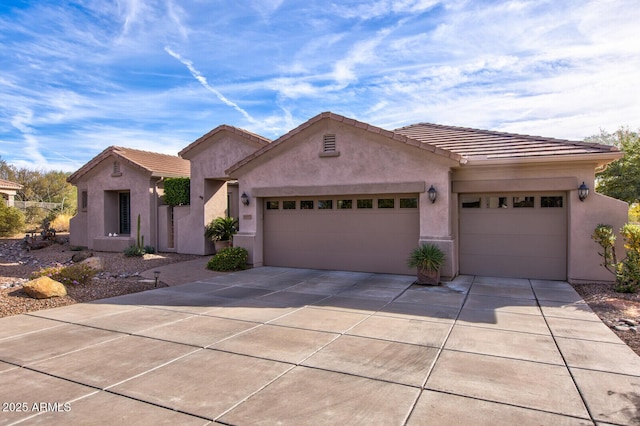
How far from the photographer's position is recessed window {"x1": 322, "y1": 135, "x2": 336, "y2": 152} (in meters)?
12.2

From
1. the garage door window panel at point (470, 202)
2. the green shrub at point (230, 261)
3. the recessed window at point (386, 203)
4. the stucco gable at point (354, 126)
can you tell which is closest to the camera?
the stucco gable at point (354, 126)

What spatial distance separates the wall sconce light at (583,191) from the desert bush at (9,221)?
1077 inches

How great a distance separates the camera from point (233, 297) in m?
8.88

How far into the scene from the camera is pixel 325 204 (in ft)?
42.0

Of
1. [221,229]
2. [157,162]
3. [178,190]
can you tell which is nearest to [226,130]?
[178,190]

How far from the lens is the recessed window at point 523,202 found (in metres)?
10.9

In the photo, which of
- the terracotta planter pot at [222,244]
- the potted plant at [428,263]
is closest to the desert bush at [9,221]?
the terracotta planter pot at [222,244]

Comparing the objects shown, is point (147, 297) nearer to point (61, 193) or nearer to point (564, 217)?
point (564, 217)

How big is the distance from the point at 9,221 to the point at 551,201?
1060 inches

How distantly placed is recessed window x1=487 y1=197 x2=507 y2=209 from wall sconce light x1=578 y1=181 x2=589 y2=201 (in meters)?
1.75

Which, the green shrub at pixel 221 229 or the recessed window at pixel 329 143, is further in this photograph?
the green shrub at pixel 221 229

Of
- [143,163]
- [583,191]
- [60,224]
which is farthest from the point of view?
[60,224]

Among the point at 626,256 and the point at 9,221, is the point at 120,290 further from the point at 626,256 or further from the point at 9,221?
the point at 9,221

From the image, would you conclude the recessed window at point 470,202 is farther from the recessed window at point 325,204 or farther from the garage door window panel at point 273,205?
the garage door window panel at point 273,205
